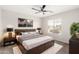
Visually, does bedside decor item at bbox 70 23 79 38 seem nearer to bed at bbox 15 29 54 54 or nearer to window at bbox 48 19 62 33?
window at bbox 48 19 62 33

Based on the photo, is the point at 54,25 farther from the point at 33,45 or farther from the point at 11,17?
the point at 11,17

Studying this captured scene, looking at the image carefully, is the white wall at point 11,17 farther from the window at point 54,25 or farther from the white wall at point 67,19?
the white wall at point 67,19

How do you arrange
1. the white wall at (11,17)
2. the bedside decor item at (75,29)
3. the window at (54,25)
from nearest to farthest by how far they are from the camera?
the bedside decor item at (75,29) → the white wall at (11,17) → the window at (54,25)

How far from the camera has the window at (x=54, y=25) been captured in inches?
73.1

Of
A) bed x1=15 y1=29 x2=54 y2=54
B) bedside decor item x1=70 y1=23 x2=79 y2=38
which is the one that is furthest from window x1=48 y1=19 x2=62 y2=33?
bed x1=15 y1=29 x2=54 y2=54

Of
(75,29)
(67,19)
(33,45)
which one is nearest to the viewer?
(75,29)

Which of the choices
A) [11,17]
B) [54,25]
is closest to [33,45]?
[54,25]

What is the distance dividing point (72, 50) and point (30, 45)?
1153 mm

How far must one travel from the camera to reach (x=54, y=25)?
6.37 ft

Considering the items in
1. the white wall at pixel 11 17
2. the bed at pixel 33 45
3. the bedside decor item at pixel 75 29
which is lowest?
the bed at pixel 33 45

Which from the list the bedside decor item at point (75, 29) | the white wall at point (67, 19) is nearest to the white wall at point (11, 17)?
the white wall at point (67, 19)

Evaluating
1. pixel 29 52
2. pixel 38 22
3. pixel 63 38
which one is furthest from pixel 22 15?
pixel 63 38

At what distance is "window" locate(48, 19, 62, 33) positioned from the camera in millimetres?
1856

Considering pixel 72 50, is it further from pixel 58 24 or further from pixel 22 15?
pixel 22 15
